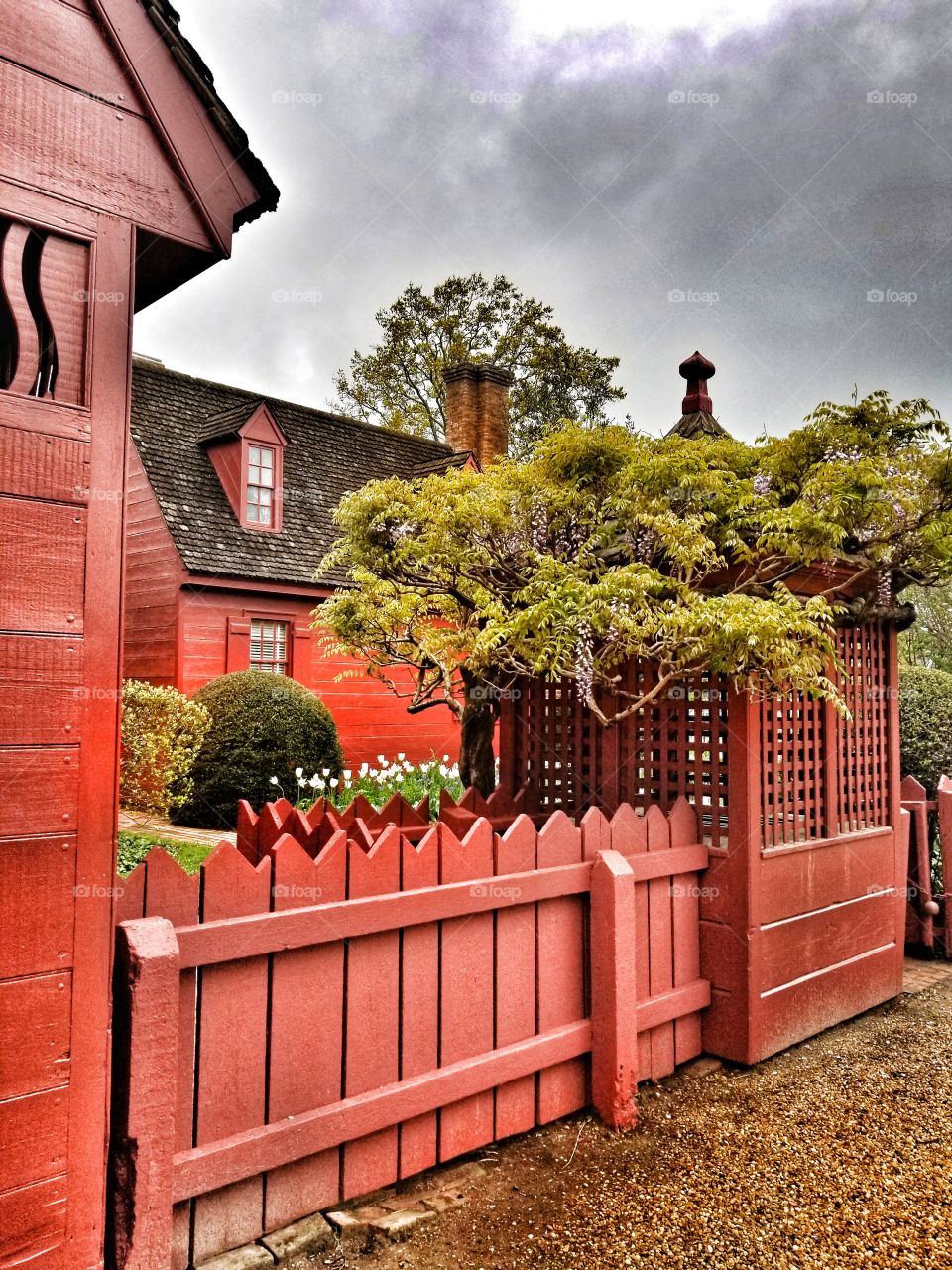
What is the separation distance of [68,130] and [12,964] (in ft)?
7.87

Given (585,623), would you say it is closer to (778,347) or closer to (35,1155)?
(35,1155)

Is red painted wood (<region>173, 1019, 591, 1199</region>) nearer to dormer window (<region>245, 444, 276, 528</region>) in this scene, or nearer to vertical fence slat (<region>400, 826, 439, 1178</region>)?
vertical fence slat (<region>400, 826, 439, 1178</region>)

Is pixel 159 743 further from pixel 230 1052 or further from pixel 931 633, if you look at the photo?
pixel 931 633

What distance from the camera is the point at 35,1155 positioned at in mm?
2281

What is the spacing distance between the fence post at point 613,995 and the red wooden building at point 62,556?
91.2 inches

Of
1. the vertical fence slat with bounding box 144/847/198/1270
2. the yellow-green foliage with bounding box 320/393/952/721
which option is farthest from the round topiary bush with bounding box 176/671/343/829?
the vertical fence slat with bounding box 144/847/198/1270

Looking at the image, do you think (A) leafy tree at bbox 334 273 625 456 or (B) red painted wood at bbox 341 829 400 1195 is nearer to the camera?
(B) red painted wood at bbox 341 829 400 1195

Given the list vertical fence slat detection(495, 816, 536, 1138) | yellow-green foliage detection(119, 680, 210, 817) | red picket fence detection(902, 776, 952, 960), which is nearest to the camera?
vertical fence slat detection(495, 816, 536, 1138)

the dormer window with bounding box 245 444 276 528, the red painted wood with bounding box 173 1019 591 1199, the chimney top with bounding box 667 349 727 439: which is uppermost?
the dormer window with bounding box 245 444 276 528

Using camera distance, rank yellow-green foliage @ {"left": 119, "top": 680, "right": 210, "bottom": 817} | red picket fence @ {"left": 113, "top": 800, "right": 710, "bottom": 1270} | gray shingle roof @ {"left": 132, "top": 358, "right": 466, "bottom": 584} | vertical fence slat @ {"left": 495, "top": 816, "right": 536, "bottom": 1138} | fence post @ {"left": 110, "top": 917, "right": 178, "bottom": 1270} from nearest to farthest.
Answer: fence post @ {"left": 110, "top": 917, "right": 178, "bottom": 1270}, red picket fence @ {"left": 113, "top": 800, "right": 710, "bottom": 1270}, vertical fence slat @ {"left": 495, "top": 816, "right": 536, "bottom": 1138}, yellow-green foliage @ {"left": 119, "top": 680, "right": 210, "bottom": 817}, gray shingle roof @ {"left": 132, "top": 358, "right": 466, "bottom": 584}

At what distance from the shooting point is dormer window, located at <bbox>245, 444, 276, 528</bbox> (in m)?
15.6

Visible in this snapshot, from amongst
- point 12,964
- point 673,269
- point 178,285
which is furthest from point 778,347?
point 12,964

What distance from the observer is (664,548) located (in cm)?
487

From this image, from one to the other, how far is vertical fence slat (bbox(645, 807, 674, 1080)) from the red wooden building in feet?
9.29
